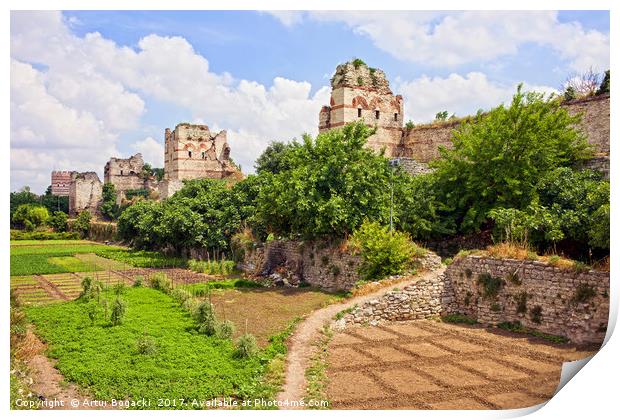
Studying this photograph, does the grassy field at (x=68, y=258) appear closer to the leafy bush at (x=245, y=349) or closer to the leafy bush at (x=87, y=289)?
the leafy bush at (x=87, y=289)

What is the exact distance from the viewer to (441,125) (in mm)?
24156

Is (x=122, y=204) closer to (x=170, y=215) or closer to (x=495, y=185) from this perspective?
(x=170, y=215)

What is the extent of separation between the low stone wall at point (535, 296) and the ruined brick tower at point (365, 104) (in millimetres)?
11081

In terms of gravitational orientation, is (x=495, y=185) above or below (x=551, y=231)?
above

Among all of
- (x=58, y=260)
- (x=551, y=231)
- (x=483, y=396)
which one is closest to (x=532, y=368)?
(x=483, y=396)

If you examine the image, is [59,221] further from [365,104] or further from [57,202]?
[365,104]

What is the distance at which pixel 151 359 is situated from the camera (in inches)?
357

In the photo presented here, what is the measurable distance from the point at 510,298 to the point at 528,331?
2.81 ft

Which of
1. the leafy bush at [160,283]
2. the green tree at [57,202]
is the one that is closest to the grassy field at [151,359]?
the leafy bush at [160,283]

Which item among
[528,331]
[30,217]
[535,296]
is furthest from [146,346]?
[30,217]

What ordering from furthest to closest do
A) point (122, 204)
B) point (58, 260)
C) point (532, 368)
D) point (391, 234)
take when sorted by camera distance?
point (122, 204), point (58, 260), point (391, 234), point (532, 368)

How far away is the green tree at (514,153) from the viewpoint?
1523 cm

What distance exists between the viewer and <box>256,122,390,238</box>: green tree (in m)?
16.8
